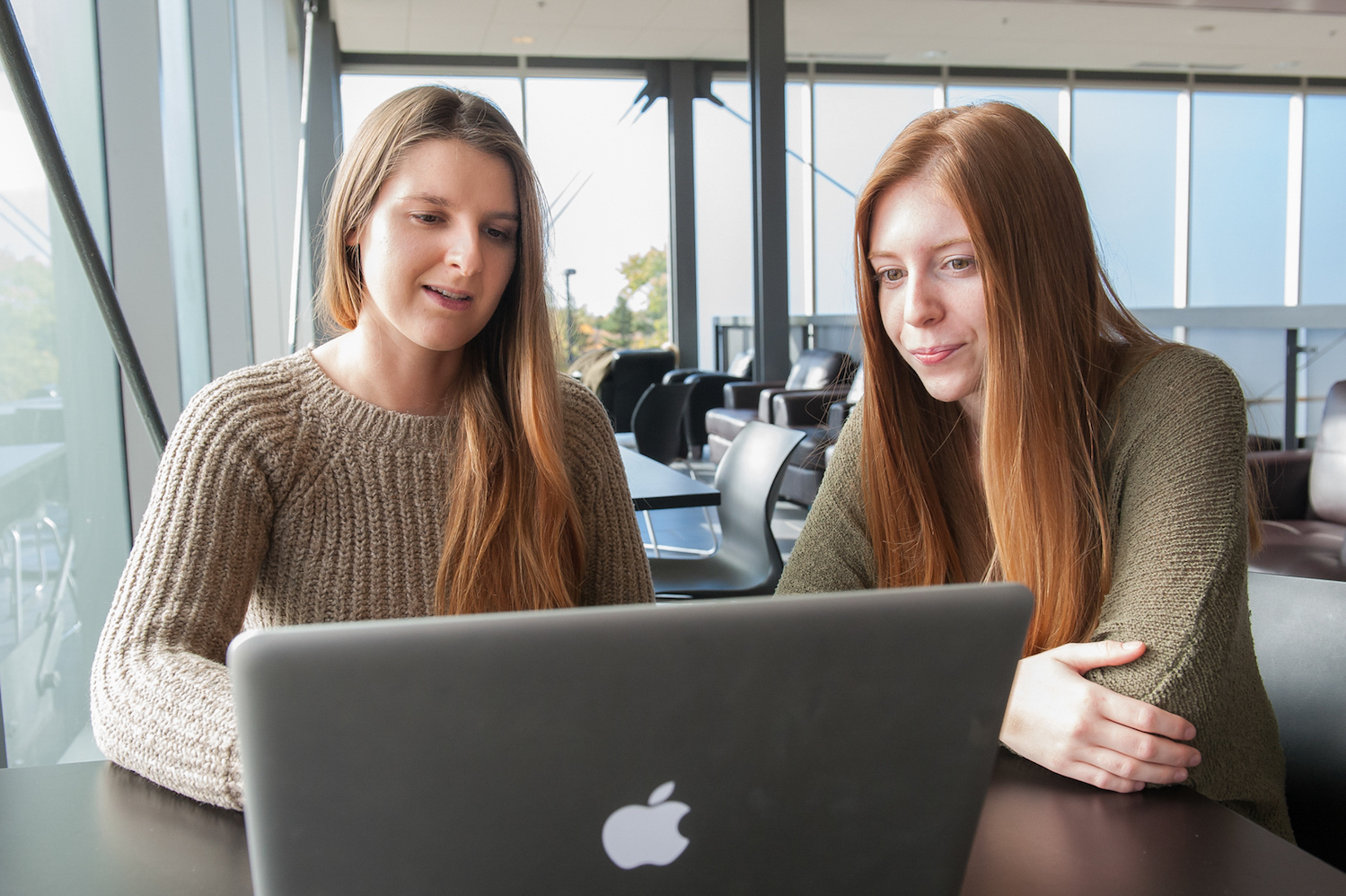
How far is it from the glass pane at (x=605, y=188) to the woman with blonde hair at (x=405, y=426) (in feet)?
23.5

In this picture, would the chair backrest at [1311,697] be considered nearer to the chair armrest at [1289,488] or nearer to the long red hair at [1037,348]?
the long red hair at [1037,348]

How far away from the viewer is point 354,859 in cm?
47

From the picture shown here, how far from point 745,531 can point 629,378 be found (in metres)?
4.37

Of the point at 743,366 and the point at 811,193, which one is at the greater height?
the point at 811,193

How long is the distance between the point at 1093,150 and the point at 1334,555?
7.44 m

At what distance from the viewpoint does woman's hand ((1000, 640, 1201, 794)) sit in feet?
2.58

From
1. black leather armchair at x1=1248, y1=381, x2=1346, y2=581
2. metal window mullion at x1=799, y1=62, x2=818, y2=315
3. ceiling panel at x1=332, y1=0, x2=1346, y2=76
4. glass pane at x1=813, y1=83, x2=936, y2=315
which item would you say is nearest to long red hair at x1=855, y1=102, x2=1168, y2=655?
black leather armchair at x1=1248, y1=381, x2=1346, y2=581

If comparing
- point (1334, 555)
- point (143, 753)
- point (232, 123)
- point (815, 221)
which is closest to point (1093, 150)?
point (815, 221)

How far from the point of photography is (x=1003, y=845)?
26.9 inches

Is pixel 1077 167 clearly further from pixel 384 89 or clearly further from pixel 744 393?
pixel 384 89

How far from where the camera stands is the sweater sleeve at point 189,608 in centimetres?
77

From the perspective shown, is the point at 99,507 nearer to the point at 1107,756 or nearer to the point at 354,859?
the point at 354,859

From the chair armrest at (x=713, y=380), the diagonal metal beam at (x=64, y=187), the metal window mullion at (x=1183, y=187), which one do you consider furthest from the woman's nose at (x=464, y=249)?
the metal window mullion at (x=1183, y=187)

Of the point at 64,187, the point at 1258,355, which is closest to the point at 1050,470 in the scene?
the point at 64,187
